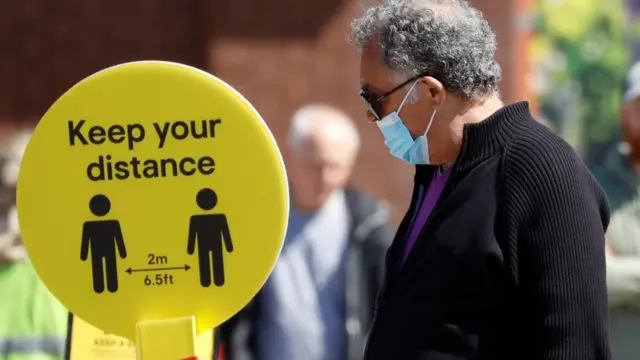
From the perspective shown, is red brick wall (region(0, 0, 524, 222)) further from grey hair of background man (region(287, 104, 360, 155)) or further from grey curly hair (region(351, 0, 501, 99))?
grey curly hair (region(351, 0, 501, 99))

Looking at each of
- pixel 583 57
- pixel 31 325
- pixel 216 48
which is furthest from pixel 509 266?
pixel 583 57

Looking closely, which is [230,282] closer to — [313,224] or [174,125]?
[174,125]

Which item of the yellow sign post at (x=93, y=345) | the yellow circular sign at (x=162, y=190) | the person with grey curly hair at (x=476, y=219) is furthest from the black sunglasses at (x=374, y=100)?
the yellow sign post at (x=93, y=345)

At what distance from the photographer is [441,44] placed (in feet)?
8.34

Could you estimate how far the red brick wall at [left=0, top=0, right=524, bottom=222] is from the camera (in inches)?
267

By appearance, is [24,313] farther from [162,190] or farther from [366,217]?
A: [162,190]

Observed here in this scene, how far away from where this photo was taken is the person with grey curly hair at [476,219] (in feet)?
7.71

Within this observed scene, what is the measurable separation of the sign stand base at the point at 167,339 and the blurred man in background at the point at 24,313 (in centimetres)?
175

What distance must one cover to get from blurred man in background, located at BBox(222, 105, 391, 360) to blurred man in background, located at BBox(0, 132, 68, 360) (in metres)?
0.60

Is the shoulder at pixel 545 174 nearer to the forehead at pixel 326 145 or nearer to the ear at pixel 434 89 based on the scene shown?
the ear at pixel 434 89

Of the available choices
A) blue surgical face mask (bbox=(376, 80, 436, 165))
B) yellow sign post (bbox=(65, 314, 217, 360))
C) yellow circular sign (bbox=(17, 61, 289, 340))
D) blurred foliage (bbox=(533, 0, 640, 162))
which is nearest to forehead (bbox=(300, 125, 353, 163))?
yellow sign post (bbox=(65, 314, 217, 360))

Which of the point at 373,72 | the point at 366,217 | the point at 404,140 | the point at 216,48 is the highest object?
the point at 216,48

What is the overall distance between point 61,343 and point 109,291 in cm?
173

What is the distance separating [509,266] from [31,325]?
2131 millimetres
